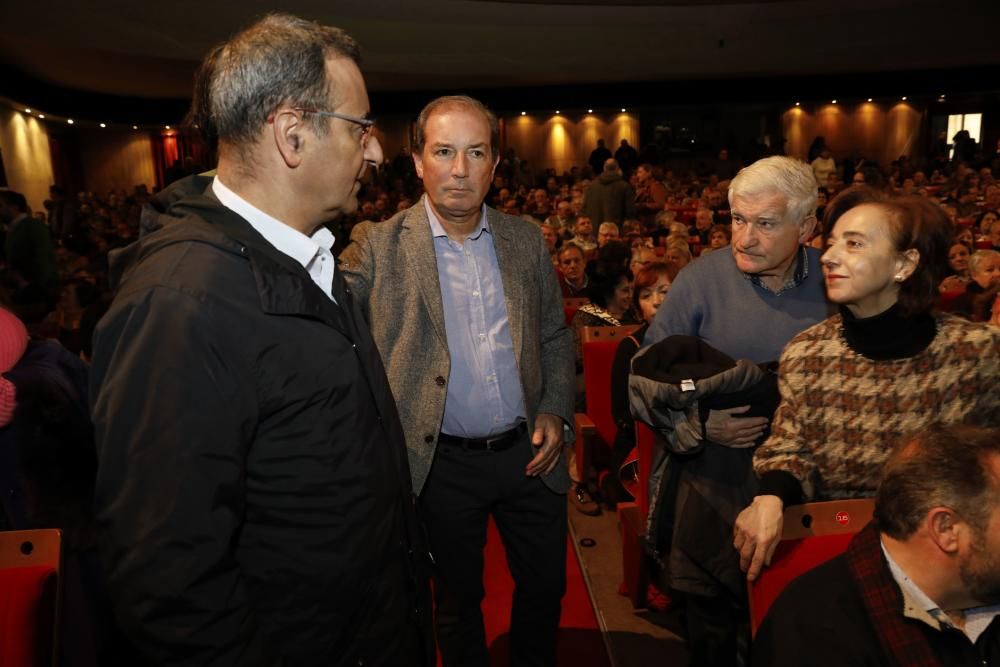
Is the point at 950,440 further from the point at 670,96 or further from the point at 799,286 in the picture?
the point at 670,96

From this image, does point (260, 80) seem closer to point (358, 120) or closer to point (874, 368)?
point (358, 120)

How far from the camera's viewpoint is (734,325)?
1783 millimetres

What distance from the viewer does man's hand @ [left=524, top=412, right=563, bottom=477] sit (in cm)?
183

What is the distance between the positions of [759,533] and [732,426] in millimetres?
297

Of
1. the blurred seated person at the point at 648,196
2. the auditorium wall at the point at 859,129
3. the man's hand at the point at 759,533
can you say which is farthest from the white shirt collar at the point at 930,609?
the auditorium wall at the point at 859,129

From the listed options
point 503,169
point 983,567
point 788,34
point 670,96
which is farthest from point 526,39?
point 983,567

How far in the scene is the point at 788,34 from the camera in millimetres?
14000

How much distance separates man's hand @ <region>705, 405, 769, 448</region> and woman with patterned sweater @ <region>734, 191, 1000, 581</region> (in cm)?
9

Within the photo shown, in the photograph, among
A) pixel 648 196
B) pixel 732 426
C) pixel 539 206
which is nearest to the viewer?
pixel 732 426

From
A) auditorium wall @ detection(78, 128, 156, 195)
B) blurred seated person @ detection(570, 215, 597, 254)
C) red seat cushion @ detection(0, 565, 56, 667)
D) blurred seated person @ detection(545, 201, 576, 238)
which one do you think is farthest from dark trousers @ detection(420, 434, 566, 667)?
auditorium wall @ detection(78, 128, 156, 195)

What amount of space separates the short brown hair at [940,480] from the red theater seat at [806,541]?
230 millimetres

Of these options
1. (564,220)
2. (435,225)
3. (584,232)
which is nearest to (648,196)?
(564,220)

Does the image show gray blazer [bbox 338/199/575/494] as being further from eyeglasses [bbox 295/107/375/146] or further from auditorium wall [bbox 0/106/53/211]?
auditorium wall [bbox 0/106/53/211]

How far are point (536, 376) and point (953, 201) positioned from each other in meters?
10.3
